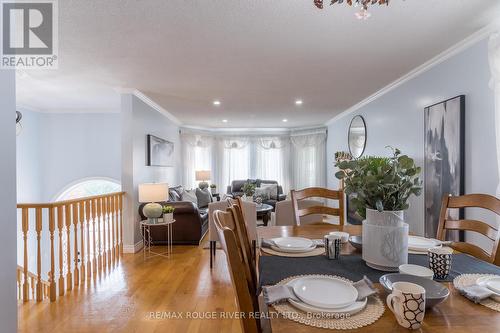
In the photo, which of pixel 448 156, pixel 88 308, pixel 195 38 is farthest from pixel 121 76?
pixel 448 156

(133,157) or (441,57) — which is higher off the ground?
(441,57)

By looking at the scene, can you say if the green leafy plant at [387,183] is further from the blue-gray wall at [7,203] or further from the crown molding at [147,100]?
the crown molding at [147,100]

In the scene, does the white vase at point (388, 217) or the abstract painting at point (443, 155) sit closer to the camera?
the white vase at point (388, 217)

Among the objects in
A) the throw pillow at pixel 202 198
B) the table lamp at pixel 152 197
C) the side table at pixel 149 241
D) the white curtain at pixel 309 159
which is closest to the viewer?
the table lamp at pixel 152 197

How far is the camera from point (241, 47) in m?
2.49

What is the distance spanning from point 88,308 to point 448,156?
144 inches

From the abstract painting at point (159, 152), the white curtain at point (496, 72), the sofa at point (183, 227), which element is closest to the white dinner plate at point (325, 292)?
the white curtain at point (496, 72)

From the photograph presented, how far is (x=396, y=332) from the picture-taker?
67cm

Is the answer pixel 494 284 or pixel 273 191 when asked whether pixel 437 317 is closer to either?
pixel 494 284

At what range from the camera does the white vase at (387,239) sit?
3.43 feet

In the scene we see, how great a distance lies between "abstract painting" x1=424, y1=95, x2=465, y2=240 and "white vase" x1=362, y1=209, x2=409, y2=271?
1.93 meters

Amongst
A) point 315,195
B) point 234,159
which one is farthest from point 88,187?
point 315,195

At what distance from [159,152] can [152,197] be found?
1544mm

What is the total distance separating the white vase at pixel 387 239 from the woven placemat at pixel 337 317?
29 centimetres
